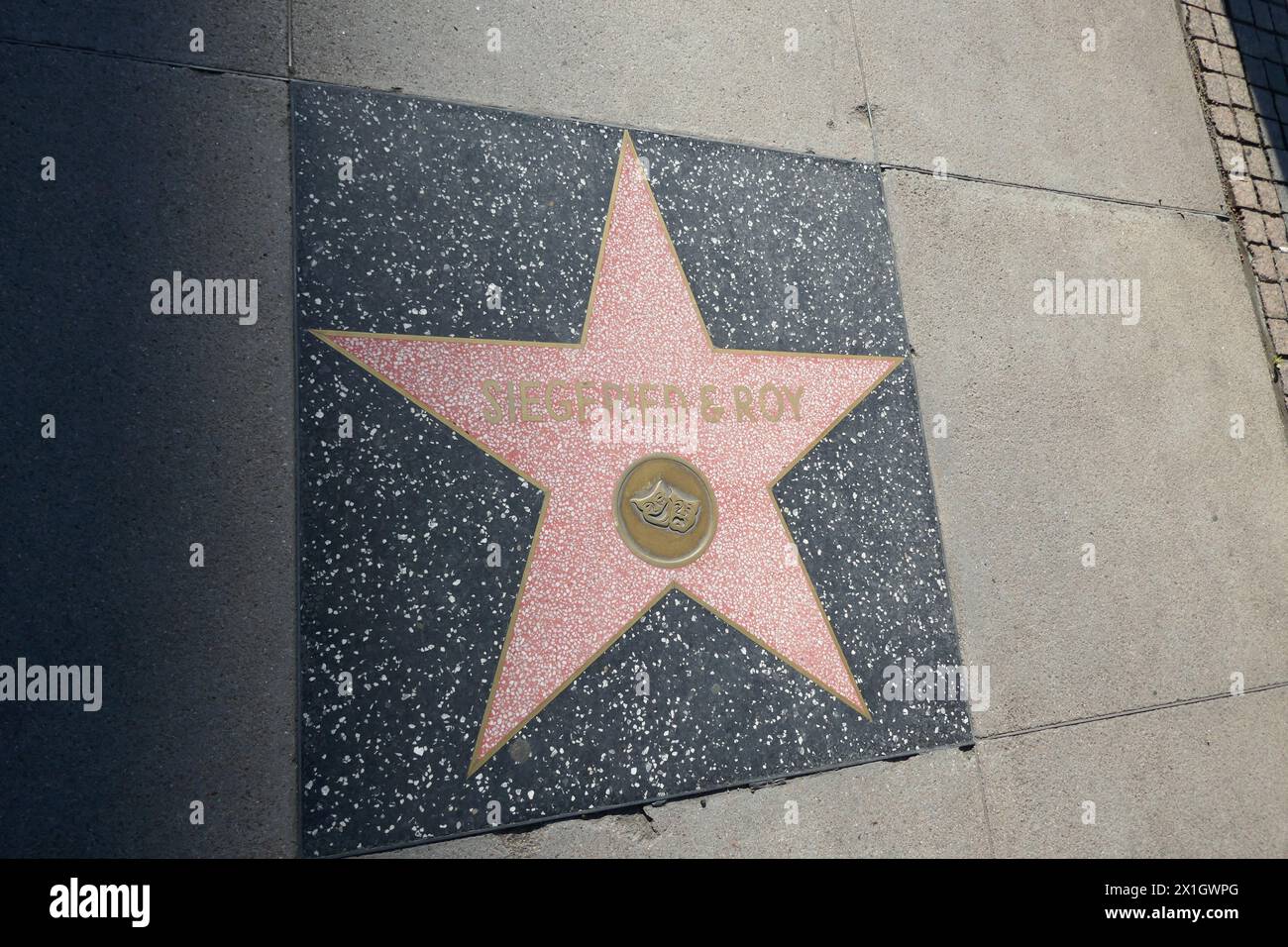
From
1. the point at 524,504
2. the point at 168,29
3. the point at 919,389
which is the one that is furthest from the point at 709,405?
the point at 168,29

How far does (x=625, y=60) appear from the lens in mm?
2758

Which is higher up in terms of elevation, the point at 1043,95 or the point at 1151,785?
the point at 1043,95

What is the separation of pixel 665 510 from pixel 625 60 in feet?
4.74

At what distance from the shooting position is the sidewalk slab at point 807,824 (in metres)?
2.13

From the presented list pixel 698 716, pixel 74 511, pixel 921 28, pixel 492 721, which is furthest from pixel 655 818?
pixel 921 28

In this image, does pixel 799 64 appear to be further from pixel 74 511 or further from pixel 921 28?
pixel 74 511

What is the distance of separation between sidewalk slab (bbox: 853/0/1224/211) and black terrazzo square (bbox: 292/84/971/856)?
0.66 meters

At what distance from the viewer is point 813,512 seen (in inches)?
102

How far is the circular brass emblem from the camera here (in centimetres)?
237

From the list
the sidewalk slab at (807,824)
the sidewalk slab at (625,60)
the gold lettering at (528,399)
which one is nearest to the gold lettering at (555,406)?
the gold lettering at (528,399)

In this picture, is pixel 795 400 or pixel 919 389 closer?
pixel 795 400

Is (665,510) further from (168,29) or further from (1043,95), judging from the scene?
(1043,95)

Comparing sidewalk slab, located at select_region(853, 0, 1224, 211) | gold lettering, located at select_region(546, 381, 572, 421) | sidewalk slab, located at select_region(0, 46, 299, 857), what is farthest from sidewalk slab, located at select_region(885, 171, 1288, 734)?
sidewalk slab, located at select_region(0, 46, 299, 857)

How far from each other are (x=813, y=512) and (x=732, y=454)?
301 mm
